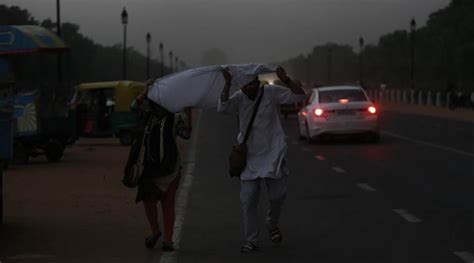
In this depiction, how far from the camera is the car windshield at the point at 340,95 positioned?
2581cm

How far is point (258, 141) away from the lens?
8.88 m

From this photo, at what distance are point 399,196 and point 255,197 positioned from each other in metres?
4.82

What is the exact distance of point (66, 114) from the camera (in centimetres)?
2073

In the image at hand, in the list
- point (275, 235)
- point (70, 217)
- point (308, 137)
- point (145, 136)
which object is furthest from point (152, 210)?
point (308, 137)

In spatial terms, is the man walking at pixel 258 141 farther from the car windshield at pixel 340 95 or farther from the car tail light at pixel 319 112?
the car windshield at pixel 340 95

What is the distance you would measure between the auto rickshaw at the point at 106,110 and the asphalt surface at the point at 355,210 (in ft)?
22.7

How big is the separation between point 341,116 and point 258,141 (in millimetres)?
16417

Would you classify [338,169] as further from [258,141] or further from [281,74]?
[281,74]

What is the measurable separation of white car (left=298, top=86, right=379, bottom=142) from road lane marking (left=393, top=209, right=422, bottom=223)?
44.0 feet

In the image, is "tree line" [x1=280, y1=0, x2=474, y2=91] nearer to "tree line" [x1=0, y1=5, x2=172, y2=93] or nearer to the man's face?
"tree line" [x1=0, y1=5, x2=172, y2=93]

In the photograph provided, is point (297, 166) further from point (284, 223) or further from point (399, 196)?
point (284, 223)

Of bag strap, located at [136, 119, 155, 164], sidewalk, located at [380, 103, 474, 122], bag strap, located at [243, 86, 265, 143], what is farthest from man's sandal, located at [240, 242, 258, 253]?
sidewalk, located at [380, 103, 474, 122]

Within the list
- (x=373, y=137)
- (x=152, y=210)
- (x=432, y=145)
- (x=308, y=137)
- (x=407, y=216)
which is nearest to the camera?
(x=152, y=210)

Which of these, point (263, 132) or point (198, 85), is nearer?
point (263, 132)
